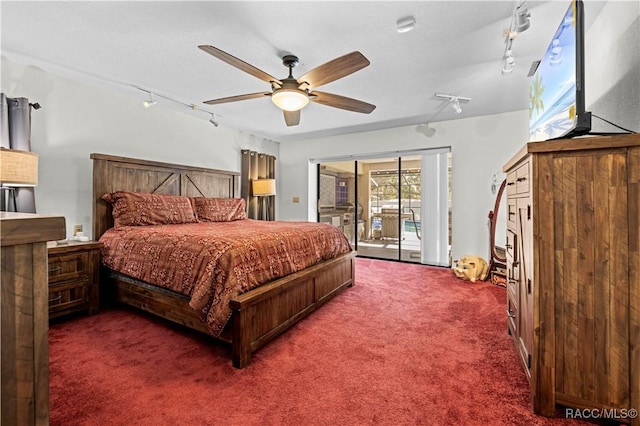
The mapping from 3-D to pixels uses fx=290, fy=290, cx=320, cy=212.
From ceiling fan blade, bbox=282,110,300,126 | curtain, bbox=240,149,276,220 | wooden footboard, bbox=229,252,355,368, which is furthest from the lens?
curtain, bbox=240,149,276,220

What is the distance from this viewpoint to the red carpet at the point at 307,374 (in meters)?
1.48

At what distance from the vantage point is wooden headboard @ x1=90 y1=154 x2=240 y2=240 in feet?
10.7

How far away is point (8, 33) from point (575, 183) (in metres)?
4.03

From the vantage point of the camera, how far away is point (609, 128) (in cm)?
209

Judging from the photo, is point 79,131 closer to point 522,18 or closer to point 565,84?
point 522,18

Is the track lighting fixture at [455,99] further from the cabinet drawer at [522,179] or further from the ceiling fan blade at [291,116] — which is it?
the cabinet drawer at [522,179]

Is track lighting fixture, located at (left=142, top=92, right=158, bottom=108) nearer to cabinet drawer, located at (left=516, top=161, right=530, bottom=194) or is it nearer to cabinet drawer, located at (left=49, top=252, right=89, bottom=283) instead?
cabinet drawer, located at (left=49, top=252, right=89, bottom=283)

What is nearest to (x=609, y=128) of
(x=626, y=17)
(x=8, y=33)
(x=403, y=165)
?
(x=626, y=17)

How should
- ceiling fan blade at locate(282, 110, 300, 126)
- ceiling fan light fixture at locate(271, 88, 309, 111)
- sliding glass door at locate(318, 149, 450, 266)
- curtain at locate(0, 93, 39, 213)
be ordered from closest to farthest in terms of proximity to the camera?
ceiling fan light fixture at locate(271, 88, 309, 111) → curtain at locate(0, 93, 39, 213) → ceiling fan blade at locate(282, 110, 300, 126) → sliding glass door at locate(318, 149, 450, 266)

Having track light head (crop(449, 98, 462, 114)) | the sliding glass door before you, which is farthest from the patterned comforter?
the sliding glass door

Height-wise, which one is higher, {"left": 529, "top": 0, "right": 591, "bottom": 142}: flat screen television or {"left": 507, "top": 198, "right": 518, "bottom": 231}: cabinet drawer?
{"left": 529, "top": 0, "right": 591, "bottom": 142}: flat screen television

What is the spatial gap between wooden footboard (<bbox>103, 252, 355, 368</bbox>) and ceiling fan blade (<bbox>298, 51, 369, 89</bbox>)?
1.64m

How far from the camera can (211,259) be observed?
2.02 m

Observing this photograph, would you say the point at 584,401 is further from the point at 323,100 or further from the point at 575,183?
the point at 323,100
